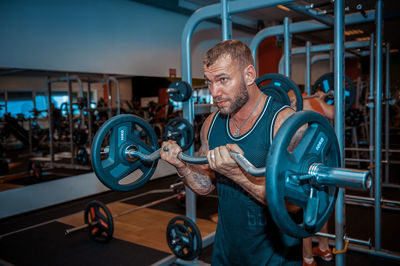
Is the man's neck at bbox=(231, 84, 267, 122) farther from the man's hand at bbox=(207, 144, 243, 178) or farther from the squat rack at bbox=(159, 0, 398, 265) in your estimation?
the squat rack at bbox=(159, 0, 398, 265)

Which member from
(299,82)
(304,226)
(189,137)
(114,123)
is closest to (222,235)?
(304,226)

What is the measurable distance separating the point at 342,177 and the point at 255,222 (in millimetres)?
402

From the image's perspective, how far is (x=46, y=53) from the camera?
3.58m

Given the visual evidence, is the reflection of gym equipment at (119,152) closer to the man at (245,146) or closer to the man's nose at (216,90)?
the man at (245,146)

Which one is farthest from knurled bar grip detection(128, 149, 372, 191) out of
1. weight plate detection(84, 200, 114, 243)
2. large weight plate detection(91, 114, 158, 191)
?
weight plate detection(84, 200, 114, 243)

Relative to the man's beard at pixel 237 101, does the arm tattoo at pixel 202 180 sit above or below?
below

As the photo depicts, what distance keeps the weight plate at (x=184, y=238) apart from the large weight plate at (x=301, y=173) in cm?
138

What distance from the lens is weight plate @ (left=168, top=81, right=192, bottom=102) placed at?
2.05 metres

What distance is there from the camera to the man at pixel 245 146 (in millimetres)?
1114

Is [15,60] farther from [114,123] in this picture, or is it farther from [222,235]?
[222,235]

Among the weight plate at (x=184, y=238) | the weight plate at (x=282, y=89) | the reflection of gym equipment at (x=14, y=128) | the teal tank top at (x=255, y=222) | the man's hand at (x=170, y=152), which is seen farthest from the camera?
the reflection of gym equipment at (x=14, y=128)

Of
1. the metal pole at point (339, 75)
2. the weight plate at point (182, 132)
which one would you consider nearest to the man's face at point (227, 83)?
the metal pole at point (339, 75)

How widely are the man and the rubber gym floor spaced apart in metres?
1.28

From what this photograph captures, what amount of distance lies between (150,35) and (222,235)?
13.4 feet
